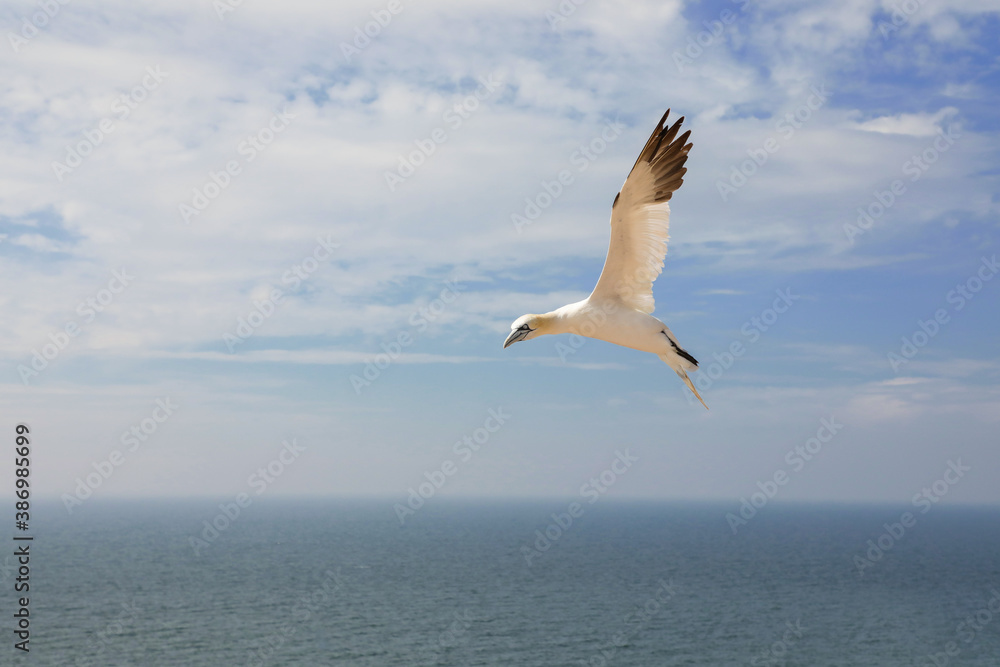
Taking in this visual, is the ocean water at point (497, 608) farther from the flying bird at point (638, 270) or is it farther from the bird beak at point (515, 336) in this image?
the bird beak at point (515, 336)

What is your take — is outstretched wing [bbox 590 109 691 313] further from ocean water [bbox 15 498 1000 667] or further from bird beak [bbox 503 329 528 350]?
ocean water [bbox 15 498 1000 667]

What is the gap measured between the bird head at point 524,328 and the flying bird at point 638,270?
11 millimetres

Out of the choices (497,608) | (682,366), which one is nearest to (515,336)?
(682,366)

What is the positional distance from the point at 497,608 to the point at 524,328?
3705 inches

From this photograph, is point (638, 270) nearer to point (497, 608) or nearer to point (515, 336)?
point (515, 336)

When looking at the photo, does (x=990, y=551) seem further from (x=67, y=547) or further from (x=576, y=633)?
(x=67, y=547)

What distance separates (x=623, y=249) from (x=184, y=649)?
77.9m

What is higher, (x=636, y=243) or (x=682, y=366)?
(x=636, y=243)

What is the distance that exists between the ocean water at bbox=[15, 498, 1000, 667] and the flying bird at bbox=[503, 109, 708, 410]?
6773 centimetres

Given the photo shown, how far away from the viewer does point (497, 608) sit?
314 feet

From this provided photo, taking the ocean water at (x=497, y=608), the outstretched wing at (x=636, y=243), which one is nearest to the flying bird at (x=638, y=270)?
the outstretched wing at (x=636, y=243)

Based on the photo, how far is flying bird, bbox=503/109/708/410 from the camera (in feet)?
27.3

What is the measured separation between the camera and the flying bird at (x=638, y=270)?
831 cm

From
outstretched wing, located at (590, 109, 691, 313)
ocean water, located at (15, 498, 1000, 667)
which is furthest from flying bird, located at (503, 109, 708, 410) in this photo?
ocean water, located at (15, 498, 1000, 667)
